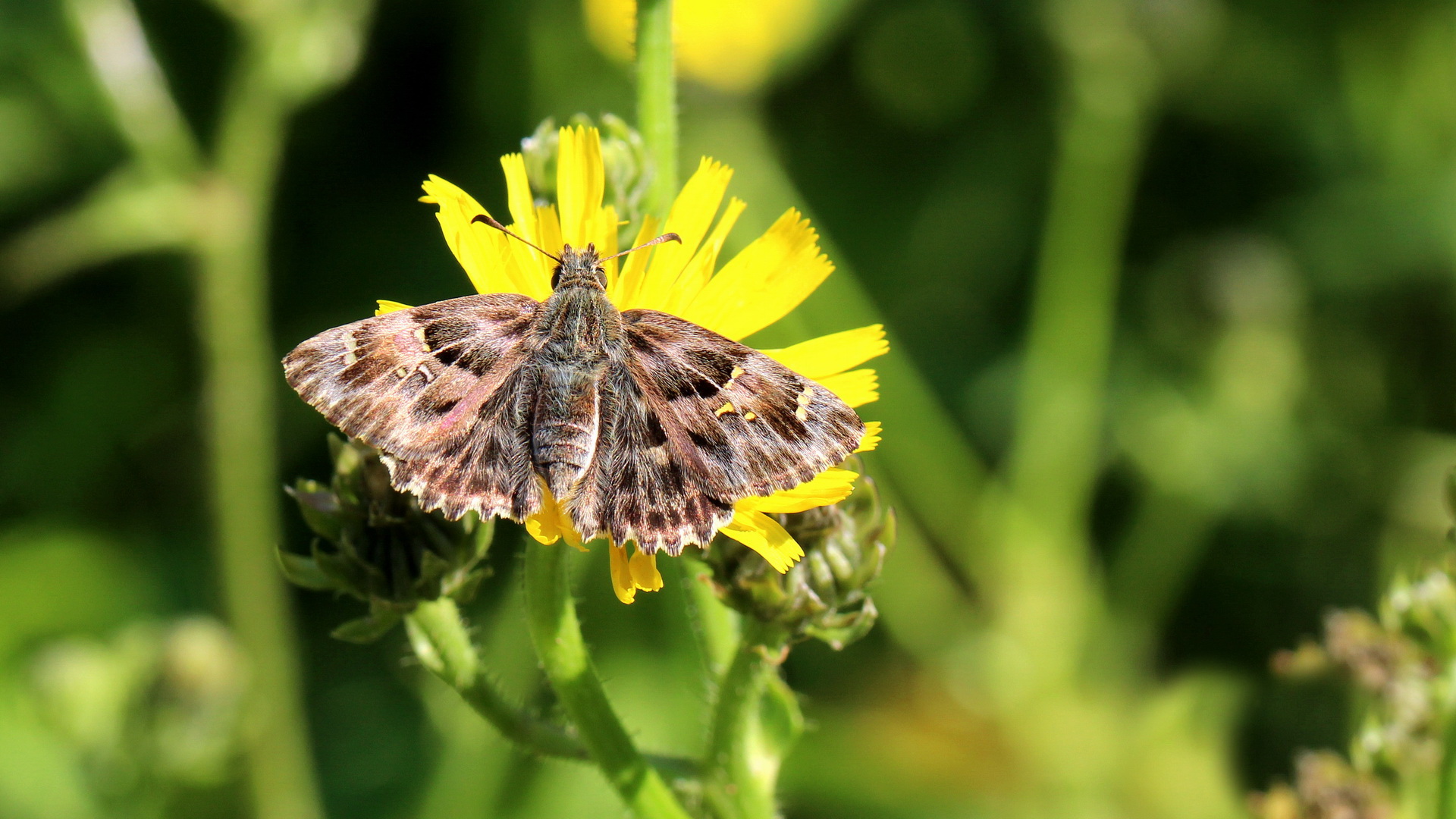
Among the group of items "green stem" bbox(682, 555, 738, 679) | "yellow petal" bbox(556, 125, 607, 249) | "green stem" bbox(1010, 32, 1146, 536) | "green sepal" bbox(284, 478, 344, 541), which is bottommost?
"green stem" bbox(1010, 32, 1146, 536)

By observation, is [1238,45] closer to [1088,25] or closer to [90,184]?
[1088,25]

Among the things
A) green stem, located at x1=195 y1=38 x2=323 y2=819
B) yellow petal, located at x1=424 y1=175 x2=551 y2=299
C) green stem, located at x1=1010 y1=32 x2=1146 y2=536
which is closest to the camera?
yellow petal, located at x1=424 y1=175 x2=551 y2=299

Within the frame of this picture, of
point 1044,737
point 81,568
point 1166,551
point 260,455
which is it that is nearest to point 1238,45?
point 1166,551

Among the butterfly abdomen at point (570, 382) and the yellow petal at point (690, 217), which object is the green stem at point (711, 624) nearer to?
the butterfly abdomen at point (570, 382)

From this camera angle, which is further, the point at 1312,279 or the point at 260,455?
the point at 1312,279

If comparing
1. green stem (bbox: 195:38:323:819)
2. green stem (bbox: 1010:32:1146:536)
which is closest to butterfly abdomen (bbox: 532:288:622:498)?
green stem (bbox: 195:38:323:819)

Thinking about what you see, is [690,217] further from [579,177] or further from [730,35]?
[730,35]

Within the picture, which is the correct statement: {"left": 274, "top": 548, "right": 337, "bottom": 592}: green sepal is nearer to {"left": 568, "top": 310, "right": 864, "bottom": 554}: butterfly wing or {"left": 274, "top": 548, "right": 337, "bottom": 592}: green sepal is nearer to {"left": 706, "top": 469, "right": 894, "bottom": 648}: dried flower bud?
{"left": 568, "top": 310, "right": 864, "bottom": 554}: butterfly wing
